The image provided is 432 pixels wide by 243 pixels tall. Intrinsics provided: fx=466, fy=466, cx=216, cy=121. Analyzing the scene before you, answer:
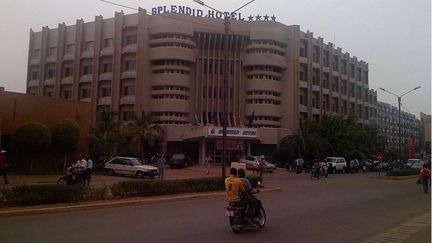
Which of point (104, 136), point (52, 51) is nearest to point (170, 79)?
point (104, 136)

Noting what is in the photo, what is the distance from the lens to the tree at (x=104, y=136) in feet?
131

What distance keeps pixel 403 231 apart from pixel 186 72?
174ft

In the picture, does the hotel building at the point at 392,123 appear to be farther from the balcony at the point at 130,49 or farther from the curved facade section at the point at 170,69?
the balcony at the point at 130,49

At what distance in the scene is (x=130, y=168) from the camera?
33156mm

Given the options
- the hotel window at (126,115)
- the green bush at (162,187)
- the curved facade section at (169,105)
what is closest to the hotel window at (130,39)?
the curved facade section at (169,105)

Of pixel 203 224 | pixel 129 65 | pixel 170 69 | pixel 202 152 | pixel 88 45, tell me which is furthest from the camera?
pixel 88 45

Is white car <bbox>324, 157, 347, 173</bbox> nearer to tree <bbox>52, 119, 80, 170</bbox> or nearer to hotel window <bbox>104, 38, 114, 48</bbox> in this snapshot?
tree <bbox>52, 119, 80, 170</bbox>

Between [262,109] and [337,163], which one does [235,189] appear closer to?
[337,163]

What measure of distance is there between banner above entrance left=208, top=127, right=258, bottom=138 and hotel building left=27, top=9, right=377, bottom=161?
2.09m

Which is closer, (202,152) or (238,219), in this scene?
(238,219)

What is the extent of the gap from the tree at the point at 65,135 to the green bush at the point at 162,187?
16454 millimetres

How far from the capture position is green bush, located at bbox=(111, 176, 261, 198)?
53.7 feet

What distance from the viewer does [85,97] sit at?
65.6 metres

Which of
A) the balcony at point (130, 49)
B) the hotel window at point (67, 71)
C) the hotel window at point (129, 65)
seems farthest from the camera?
the hotel window at point (67, 71)
